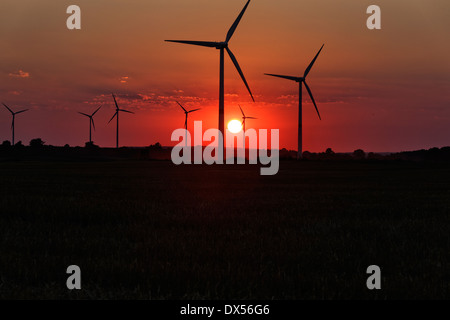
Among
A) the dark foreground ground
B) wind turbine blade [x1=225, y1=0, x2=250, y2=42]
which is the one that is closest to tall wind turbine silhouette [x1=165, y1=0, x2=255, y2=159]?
wind turbine blade [x1=225, y1=0, x2=250, y2=42]

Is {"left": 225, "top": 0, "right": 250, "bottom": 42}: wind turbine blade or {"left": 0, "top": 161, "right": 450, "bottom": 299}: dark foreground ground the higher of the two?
{"left": 225, "top": 0, "right": 250, "bottom": 42}: wind turbine blade

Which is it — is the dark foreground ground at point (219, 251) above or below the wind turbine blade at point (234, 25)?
below

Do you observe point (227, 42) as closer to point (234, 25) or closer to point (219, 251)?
point (234, 25)

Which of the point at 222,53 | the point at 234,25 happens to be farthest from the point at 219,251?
the point at 222,53

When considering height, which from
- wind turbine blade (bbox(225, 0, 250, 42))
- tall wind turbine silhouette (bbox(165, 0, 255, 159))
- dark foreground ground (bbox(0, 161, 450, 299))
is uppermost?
wind turbine blade (bbox(225, 0, 250, 42))

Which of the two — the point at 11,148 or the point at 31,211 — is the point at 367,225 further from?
the point at 11,148

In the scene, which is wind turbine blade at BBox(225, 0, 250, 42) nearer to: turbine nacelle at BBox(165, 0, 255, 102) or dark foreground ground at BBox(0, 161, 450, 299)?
turbine nacelle at BBox(165, 0, 255, 102)

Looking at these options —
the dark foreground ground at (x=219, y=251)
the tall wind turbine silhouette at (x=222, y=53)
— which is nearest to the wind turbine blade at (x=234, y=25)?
the tall wind turbine silhouette at (x=222, y=53)

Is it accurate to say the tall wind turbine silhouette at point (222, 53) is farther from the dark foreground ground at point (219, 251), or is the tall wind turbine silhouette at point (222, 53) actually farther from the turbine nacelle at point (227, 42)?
the dark foreground ground at point (219, 251)

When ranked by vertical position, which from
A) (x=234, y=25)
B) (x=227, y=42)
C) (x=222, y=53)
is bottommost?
(x=222, y=53)

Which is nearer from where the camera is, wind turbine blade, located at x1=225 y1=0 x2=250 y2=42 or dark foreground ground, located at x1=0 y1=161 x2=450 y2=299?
dark foreground ground, located at x1=0 y1=161 x2=450 y2=299

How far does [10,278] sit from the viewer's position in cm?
943

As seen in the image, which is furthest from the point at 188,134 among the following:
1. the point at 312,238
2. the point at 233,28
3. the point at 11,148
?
the point at 312,238

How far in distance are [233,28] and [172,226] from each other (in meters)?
72.8
